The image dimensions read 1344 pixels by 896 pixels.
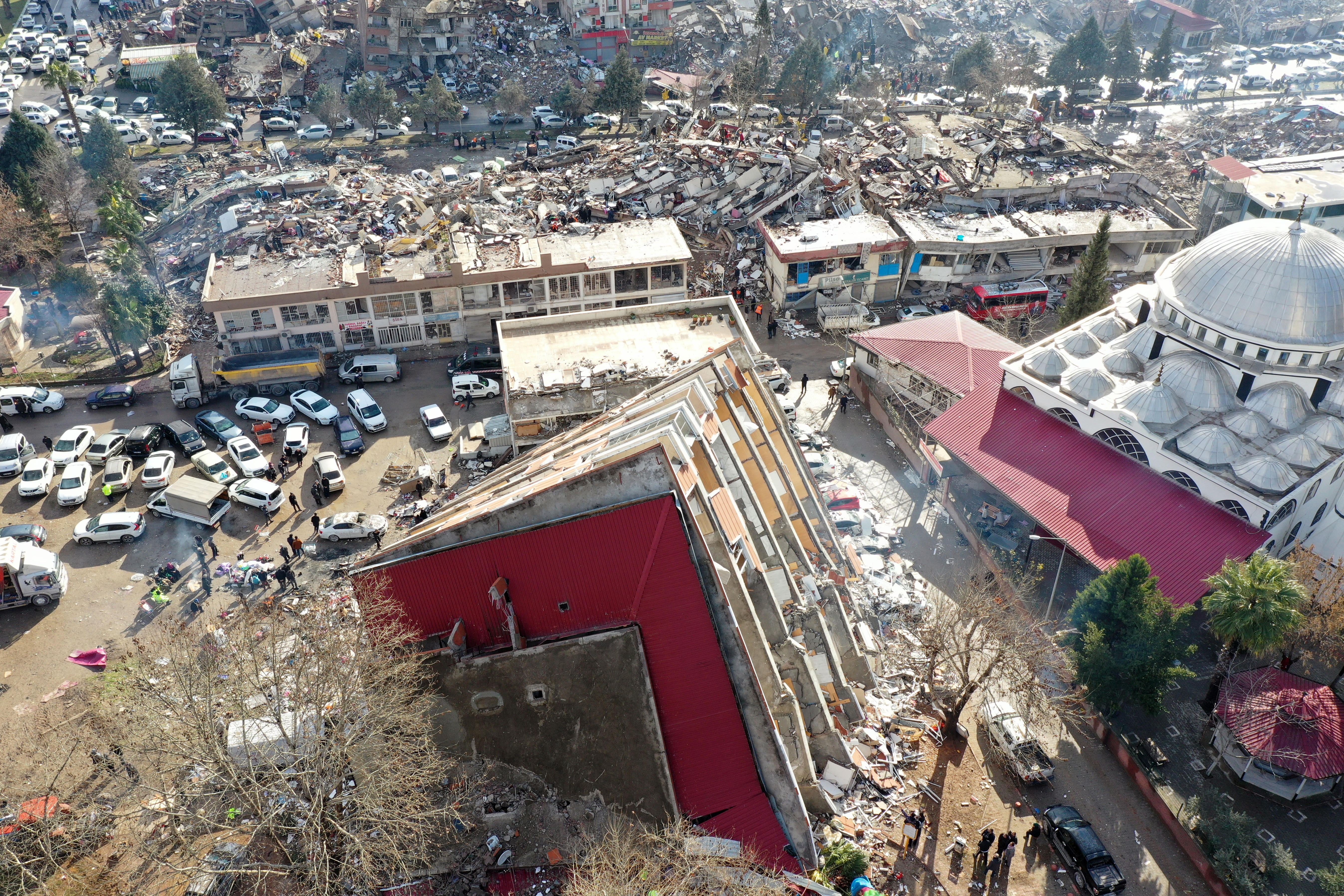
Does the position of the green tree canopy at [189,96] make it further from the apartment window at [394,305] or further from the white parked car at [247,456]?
the white parked car at [247,456]

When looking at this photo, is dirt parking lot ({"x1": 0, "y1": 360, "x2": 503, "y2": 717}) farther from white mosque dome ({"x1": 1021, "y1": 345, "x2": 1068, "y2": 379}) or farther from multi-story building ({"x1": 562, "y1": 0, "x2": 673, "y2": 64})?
multi-story building ({"x1": 562, "y1": 0, "x2": 673, "y2": 64})

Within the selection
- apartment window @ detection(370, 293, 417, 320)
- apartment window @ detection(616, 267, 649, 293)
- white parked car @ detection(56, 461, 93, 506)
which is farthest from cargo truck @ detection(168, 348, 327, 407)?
apartment window @ detection(616, 267, 649, 293)

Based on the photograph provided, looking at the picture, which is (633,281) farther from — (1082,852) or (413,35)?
(413,35)

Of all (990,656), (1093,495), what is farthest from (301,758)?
(1093,495)

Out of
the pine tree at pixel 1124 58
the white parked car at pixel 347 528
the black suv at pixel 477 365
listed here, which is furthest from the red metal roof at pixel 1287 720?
the pine tree at pixel 1124 58

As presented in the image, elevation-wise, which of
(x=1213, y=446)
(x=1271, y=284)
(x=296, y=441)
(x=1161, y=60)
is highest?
(x=1271, y=284)
